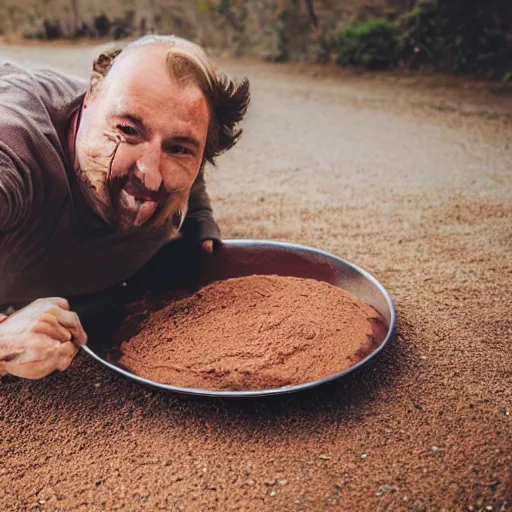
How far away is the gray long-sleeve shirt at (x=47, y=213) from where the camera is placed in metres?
1.06

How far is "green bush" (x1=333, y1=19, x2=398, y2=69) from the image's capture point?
4.52m

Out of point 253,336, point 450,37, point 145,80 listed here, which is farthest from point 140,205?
point 450,37

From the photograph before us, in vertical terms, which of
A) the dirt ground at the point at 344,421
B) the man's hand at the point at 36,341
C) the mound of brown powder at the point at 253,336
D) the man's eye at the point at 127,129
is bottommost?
the dirt ground at the point at 344,421

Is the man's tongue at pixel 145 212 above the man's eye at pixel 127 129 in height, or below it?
below

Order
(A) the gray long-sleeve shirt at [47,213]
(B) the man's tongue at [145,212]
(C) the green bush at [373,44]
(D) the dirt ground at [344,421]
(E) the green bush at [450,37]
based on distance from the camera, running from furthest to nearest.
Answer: (C) the green bush at [373,44]
(E) the green bush at [450,37]
(B) the man's tongue at [145,212]
(A) the gray long-sleeve shirt at [47,213]
(D) the dirt ground at [344,421]

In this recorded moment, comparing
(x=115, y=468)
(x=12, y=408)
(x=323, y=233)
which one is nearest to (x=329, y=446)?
(x=115, y=468)

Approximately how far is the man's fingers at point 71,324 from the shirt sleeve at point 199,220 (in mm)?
517

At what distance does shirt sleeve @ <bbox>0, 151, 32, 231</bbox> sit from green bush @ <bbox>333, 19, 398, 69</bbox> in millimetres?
3900

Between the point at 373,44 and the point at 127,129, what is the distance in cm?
383

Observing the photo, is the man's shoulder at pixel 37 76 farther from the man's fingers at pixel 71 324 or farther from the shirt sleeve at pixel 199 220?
the man's fingers at pixel 71 324

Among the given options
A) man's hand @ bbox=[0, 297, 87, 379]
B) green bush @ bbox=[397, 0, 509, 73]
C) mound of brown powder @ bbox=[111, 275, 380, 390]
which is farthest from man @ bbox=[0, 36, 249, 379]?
green bush @ bbox=[397, 0, 509, 73]

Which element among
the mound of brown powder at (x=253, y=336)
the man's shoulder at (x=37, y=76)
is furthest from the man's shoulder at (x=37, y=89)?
the mound of brown powder at (x=253, y=336)

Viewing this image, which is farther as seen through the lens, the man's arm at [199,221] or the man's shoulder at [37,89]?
the man's arm at [199,221]

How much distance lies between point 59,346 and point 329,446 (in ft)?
1.54
